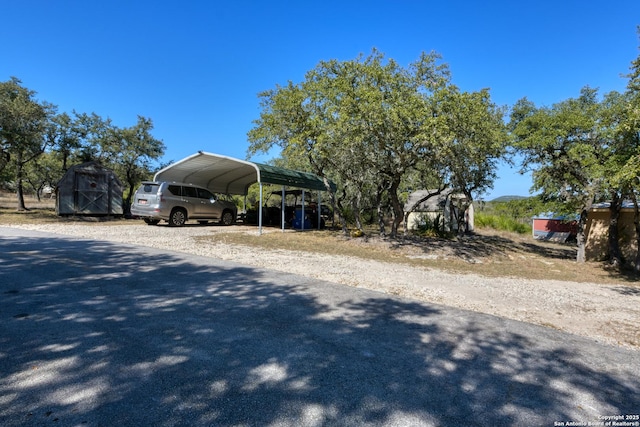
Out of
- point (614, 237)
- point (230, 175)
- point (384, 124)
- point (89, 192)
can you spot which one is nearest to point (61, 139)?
point (89, 192)

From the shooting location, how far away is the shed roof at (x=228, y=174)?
13727 millimetres

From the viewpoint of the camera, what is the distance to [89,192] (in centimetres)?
1942

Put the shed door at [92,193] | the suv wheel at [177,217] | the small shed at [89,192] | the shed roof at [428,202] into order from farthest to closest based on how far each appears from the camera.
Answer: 1. the shed roof at [428,202]
2. the shed door at [92,193]
3. the small shed at [89,192]
4. the suv wheel at [177,217]

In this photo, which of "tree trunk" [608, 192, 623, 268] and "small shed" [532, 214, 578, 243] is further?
"small shed" [532, 214, 578, 243]

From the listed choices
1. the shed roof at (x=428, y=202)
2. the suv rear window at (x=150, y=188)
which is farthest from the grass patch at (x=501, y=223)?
the suv rear window at (x=150, y=188)

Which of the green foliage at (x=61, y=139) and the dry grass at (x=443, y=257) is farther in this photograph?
the green foliage at (x=61, y=139)

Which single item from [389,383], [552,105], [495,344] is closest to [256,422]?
[389,383]

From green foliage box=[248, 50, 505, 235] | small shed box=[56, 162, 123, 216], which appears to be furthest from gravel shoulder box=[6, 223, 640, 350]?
small shed box=[56, 162, 123, 216]

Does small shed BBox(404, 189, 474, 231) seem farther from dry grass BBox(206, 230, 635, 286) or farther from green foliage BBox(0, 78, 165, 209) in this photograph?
green foliage BBox(0, 78, 165, 209)

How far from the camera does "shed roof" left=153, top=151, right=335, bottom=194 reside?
13.7m

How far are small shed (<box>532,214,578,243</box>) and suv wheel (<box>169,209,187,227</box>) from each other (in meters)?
21.1

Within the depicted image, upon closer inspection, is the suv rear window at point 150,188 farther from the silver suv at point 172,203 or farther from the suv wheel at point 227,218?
the suv wheel at point 227,218

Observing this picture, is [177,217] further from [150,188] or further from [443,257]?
[443,257]

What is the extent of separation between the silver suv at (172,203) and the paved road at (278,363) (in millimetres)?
9175
